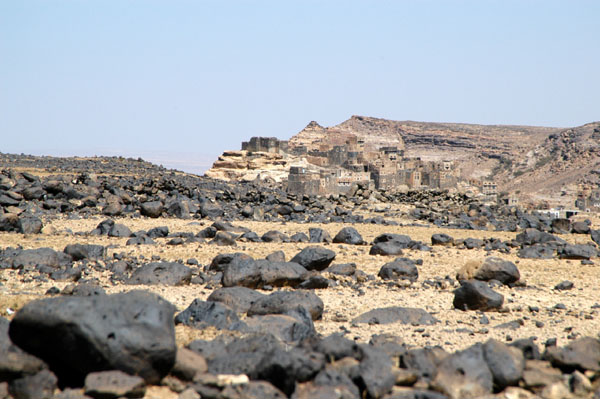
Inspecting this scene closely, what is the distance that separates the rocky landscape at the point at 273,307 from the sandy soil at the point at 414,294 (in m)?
0.04

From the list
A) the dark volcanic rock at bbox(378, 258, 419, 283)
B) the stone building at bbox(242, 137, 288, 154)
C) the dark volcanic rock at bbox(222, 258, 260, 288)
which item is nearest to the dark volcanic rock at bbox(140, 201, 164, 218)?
the dark volcanic rock at bbox(222, 258, 260, 288)

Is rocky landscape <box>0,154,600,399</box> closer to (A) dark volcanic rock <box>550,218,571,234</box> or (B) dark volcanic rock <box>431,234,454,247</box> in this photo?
(B) dark volcanic rock <box>431,234,454,247</box>

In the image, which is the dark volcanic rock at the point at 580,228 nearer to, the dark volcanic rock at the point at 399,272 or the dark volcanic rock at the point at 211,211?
the dark volcanic rock at the point at 211,211

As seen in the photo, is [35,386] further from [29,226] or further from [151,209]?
[151,209]

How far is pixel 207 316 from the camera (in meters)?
6.88

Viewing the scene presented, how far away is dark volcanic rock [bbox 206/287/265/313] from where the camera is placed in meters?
8.26

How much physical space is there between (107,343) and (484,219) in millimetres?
22772

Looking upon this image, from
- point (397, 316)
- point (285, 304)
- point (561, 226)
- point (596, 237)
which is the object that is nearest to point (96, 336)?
point (285, 304)

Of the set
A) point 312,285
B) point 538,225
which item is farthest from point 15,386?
point 538,225

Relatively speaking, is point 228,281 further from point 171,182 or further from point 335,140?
point 335,140

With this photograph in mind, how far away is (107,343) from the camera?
4648 mm

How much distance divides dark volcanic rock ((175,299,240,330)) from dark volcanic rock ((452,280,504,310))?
3828 mm

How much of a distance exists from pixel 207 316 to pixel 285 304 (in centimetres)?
119

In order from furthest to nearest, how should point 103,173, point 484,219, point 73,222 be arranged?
1. point 103,173
2. point 484,219
3. point 73,222
